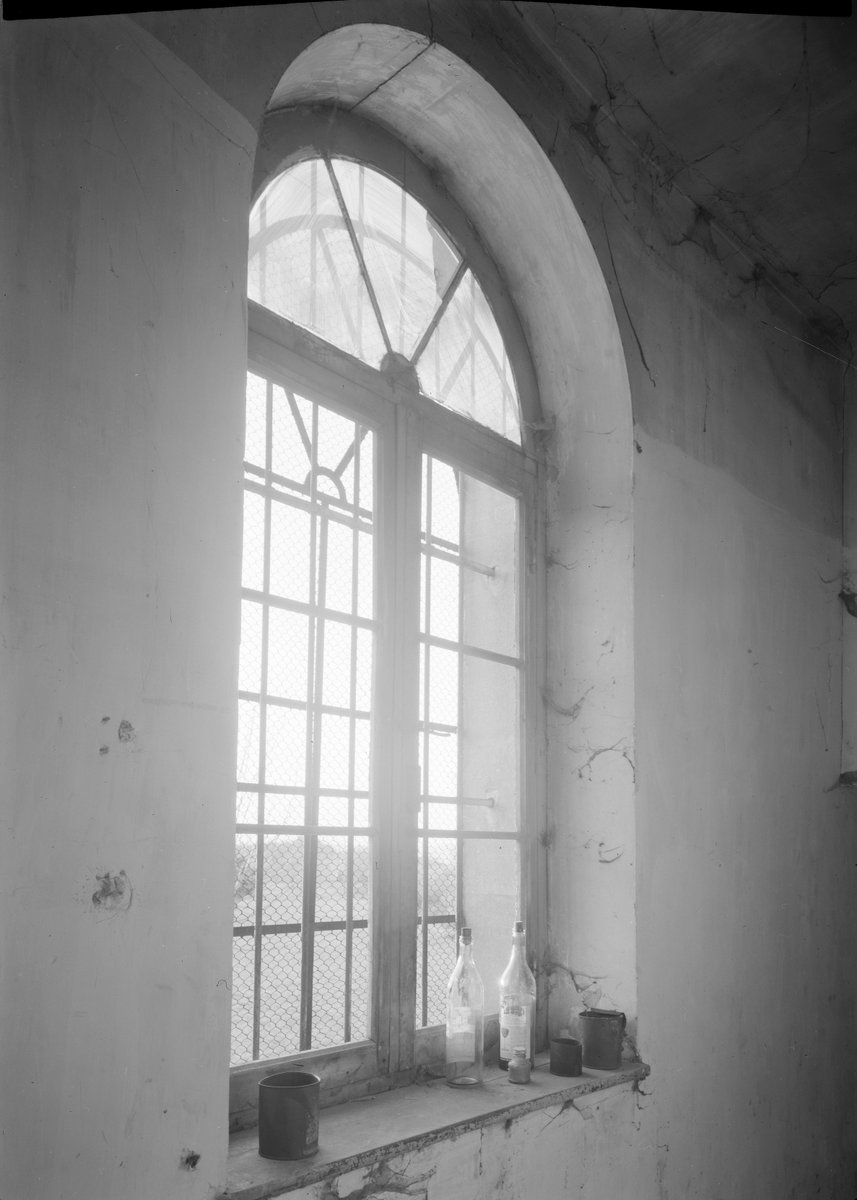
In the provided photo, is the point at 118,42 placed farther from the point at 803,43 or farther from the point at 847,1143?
the point at 847,1143

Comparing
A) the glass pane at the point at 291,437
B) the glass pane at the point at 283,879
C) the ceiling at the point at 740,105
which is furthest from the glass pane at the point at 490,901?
the ceiling at the point at 740,105

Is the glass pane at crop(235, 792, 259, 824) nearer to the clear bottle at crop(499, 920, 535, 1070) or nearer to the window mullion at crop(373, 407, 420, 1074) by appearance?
the window mullion at crop(373, 407, 420, 1074)

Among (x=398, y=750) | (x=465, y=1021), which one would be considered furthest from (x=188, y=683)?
(x=465, y=1021)

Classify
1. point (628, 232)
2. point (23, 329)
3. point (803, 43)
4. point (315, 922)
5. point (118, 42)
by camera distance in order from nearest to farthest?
point (23, 329) < point (118, 42) < point (315, 922) < point (803, 43) < point (628, 232)

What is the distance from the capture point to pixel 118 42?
1540mm

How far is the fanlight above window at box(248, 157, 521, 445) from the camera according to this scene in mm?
2193

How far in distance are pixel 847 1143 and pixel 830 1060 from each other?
0.32 metres

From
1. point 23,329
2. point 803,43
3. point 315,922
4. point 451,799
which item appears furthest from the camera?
point 803,43

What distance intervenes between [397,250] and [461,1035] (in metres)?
1.72

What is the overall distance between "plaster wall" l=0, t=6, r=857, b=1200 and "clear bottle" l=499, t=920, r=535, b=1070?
0.20m

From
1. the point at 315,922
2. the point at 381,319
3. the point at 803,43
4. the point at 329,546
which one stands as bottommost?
the point at 315,922

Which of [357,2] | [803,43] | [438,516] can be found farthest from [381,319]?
[803,43]

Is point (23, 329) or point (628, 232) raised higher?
point (628, 232)

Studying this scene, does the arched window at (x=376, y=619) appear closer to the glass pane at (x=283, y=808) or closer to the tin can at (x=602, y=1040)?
the glass pane at (x=283, y=808)
